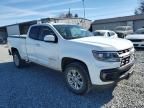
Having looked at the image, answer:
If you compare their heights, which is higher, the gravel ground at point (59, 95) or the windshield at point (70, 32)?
the windshield at point (70, 32)

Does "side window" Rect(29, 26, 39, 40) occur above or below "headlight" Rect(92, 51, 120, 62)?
above

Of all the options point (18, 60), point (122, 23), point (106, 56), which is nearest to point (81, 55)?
point (106, 56)

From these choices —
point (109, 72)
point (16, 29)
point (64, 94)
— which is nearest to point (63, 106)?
point (64, 94)

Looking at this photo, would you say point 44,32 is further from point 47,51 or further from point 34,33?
point 47,51

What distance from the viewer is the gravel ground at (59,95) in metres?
4.55

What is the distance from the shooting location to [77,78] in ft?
16.6

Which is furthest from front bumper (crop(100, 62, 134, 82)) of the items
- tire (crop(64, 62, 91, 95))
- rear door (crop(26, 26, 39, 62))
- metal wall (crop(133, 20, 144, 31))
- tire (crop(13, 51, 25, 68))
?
metal wall (crop(133, 20, 144, 31))

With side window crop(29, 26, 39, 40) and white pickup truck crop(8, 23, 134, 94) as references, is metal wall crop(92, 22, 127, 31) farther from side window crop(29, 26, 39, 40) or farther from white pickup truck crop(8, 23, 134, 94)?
white pickup truck crop(8, 23, 134, 94)

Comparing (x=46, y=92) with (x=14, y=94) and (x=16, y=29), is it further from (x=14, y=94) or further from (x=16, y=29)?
(x=16, y=29)

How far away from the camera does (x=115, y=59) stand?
4.39m

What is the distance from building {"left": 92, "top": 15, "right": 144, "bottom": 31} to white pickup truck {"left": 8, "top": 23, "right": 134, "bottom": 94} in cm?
3315

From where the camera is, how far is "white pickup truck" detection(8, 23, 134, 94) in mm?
4391

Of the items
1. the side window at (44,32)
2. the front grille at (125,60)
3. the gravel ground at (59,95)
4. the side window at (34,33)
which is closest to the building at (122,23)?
the side window at (34,33)

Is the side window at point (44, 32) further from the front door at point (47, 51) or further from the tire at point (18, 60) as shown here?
the tire at point (18, 60)
